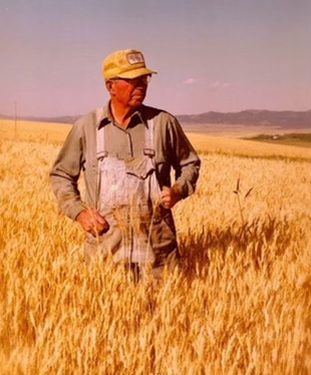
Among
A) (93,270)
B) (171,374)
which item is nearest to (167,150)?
(93,270)

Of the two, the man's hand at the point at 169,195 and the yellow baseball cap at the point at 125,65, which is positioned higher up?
the yellow baseball cap at the point at 125,65

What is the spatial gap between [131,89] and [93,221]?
419 mm

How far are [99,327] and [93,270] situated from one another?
343mm

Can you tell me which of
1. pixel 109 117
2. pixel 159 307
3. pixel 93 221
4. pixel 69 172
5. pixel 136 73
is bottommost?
pixel 159 307

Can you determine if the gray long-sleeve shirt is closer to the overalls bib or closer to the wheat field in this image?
the overalls bib

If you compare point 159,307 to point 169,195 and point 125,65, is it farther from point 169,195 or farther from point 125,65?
point 125,65

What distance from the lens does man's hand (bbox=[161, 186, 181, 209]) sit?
Result: 2131mm

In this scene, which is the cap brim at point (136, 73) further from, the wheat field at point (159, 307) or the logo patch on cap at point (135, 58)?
the wheat field at point (159, 307)

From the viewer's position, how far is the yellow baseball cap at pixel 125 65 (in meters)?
2.05

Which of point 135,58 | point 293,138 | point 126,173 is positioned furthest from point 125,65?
point 293,138

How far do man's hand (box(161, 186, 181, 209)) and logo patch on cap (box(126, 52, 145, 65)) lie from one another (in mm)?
393

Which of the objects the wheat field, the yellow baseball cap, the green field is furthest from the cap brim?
the green field

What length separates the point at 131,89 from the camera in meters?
2.08

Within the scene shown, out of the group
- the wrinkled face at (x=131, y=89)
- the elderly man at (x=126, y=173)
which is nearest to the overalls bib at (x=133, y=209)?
the elderly man at (x=126, y=173)
